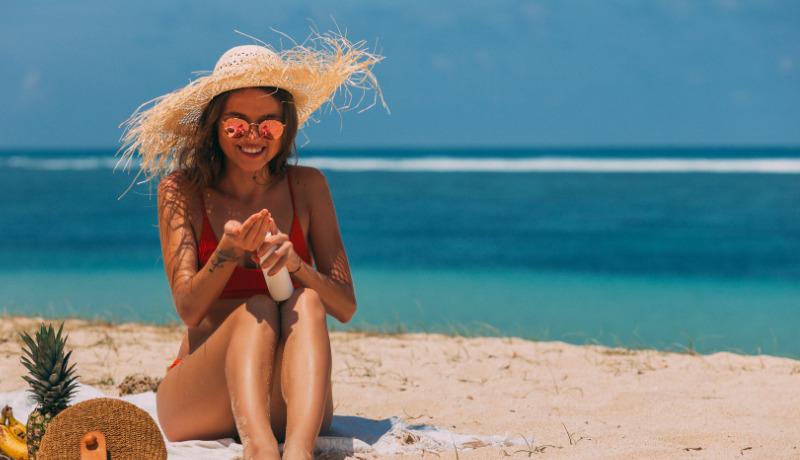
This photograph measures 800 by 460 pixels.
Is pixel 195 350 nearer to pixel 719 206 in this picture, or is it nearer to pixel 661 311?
pixel 661 311

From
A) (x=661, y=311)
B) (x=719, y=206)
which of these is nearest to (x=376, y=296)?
(x=661, y=311)

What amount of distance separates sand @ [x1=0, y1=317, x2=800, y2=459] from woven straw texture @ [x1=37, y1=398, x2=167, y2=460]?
3.99 feet

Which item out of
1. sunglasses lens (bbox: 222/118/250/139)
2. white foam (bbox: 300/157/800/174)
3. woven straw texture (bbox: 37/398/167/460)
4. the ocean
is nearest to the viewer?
woven straw texture (bbox: 37/398/167/460)

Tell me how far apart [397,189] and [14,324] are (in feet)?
77.2

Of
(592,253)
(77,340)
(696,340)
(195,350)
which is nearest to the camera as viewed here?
(195,350)

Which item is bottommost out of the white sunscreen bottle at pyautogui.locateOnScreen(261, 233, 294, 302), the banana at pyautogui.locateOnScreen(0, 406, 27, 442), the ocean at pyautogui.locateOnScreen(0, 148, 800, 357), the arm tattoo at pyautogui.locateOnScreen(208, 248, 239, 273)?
the banana at pyautogui.locateOnScreen(0, 406, 27, 442)

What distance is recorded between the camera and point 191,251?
340 cm

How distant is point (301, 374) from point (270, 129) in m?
1.08

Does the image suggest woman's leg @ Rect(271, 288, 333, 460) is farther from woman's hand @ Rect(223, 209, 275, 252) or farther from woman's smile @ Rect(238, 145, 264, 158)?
woman's smile @ Rect(238, 145, 264, 158)

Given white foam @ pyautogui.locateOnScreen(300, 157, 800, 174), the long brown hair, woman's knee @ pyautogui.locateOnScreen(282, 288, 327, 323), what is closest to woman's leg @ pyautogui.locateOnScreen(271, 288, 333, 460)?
woman's knee @ pyautogui.locateOnScreen(282, 288, 327, 323)

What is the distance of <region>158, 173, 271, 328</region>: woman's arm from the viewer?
296 cm

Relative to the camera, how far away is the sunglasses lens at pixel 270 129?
338cm

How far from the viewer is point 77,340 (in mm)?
5879

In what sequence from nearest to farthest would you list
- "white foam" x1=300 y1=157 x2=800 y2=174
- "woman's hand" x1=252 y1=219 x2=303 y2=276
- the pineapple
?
the pineapple → "woman's hand" x1=252 y1=219 x2=303 y2=276 → "white foam" x1=300 y1=157 x2=800 y2=174
